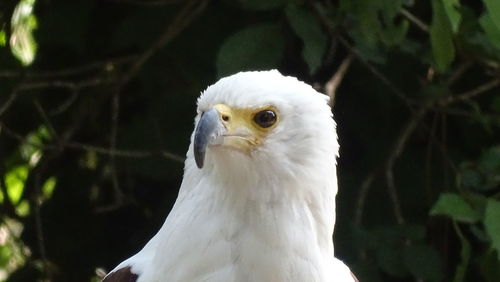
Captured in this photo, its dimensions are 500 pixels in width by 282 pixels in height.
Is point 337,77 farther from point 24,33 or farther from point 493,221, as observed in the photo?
point 24,33

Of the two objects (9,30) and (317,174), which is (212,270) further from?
(9,30)

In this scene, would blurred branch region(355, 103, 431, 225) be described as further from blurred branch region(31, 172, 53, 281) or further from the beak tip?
the beak tip

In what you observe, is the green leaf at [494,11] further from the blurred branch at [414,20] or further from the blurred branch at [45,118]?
the blurred branch at [45,118]

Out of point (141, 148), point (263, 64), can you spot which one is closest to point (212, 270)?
point (263, 64)

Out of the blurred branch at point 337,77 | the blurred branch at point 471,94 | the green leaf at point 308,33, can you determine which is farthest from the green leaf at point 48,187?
the blurred branch at point 471,94

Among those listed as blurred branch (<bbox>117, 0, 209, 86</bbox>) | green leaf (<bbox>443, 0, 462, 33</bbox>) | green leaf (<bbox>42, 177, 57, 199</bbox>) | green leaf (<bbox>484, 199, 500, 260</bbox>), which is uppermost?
green leaf (<bbox>443, 0, 462, 33</bbox>)

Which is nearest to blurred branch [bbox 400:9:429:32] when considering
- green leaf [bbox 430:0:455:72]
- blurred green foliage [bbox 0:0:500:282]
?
blurred green foliage [bbox 0:0:500:282]

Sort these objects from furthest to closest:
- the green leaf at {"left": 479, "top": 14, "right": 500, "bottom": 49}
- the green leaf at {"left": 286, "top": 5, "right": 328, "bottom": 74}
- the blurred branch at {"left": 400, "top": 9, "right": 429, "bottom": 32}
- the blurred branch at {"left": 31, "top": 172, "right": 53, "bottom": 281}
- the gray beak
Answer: the blurred branch at {"left": 31, "top": 172, "right": 53, "bottom": 281}, the blurred branch at {"left": 400, "top": 9, "right": 429, "bottom": 32}, the green leaf at {"left": 286, "top": 5, "right": 328, "bottom": 74}, the green leaf at {"left": 479, "top": 14, "right": 500, "bottom": 49}, the gray beak
